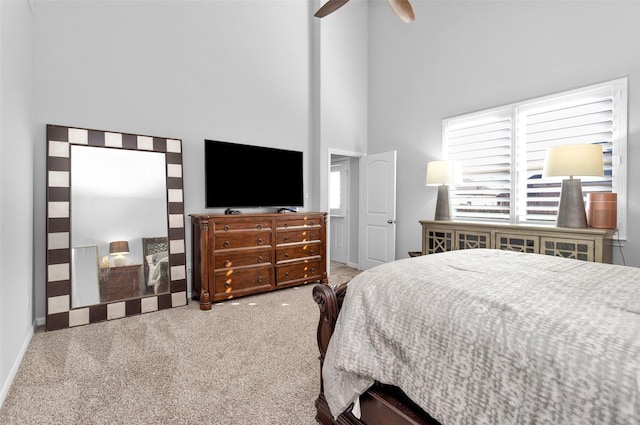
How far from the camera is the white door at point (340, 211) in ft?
19.1

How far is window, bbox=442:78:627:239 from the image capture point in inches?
117

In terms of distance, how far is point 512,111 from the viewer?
3.63m

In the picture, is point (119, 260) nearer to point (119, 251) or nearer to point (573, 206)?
point (119, 251)

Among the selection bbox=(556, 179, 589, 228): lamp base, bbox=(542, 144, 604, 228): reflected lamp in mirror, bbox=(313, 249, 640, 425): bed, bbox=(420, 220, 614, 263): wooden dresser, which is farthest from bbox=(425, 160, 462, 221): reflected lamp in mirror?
bbox=(313, 249, 640, 425): bed

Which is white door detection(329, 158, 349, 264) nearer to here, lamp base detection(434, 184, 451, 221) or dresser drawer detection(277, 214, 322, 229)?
dresser drawer detection(277, 214, 322, 229)

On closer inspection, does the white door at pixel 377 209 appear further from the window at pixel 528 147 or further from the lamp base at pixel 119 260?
the lamp base at pixel 119 260

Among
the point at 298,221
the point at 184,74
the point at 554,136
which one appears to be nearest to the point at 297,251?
the point at 298,221

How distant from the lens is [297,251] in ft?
13.6

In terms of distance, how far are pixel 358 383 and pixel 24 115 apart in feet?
10.4

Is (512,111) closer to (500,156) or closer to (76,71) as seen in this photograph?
(500,156)

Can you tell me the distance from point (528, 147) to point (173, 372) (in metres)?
4.02

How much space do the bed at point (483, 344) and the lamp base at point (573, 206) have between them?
150 centimetres

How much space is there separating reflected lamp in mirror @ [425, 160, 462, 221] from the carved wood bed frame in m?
2.78

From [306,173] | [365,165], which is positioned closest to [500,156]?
[365,165]
